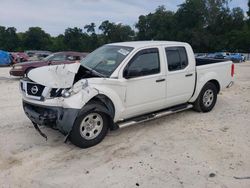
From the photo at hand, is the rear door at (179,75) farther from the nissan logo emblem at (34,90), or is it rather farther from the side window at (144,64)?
the nissan logo emblem at (34,90)

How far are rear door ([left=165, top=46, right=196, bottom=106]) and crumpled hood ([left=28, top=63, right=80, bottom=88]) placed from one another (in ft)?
6.61

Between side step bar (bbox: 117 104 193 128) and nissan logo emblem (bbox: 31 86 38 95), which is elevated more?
nissan logo emblem (bbox: 31 86 38 95)

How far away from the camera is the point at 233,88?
1158cm

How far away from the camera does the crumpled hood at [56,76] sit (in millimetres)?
5355

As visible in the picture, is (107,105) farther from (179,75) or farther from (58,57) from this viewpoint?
(58,57)

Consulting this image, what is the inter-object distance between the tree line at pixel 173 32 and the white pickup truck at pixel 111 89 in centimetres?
6211

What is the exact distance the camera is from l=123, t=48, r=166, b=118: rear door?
588cm

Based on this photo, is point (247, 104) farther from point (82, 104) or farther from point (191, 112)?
point (82, 104)

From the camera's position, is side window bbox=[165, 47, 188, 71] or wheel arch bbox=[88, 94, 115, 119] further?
side window bbox=[165, 47, 188, 71]

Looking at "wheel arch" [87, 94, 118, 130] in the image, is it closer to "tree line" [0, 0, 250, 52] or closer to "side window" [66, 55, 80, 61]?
"side window" [66, 55, 80, 61]

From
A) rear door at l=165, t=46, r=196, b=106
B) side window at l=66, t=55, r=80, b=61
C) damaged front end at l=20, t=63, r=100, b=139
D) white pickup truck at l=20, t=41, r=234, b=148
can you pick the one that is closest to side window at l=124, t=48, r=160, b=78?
white pickup truck at l=20, t=41, r=234, b=148

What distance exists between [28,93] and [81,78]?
3.25 ft

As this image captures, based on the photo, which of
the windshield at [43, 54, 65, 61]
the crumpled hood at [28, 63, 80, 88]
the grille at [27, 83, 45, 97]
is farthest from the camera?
the windshield at [43, 54, 65, 61]

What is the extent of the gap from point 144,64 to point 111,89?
98 cm
